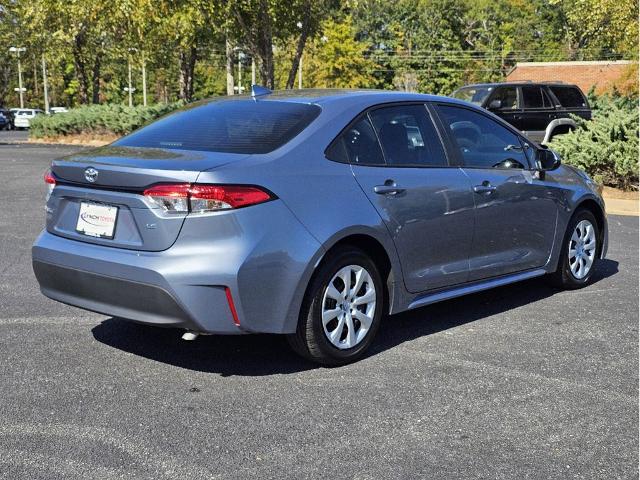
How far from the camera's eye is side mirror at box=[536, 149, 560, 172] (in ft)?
20.9

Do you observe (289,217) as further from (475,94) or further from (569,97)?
(569,97)

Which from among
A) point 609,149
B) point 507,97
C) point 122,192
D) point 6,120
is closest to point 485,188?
point 122,192

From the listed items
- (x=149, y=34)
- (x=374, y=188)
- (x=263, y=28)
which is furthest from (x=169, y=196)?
(x=149, y=34)

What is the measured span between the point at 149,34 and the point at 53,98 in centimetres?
6639

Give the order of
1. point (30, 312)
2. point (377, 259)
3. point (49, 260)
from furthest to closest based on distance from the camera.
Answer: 1. point (30, 312)
2. point (377, 259)
3. point (49, 260)

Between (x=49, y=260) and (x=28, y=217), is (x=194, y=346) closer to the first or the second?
(x=49, y=260)

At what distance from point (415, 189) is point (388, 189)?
0.26m

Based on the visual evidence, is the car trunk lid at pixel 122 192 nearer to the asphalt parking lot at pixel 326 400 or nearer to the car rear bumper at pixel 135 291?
the car rear bumper at pixel 135 291

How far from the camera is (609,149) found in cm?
1434

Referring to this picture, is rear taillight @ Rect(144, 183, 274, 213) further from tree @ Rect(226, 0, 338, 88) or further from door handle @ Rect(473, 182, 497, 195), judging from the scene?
tree @ Rect(226, 0, 338, 88)

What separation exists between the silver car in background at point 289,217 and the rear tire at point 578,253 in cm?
95

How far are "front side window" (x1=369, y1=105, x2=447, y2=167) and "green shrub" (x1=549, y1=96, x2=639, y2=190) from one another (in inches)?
387

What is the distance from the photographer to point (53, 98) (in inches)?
3546

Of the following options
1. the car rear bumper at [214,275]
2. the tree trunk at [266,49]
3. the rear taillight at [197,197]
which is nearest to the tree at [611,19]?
the tree trunk at [266,49]
